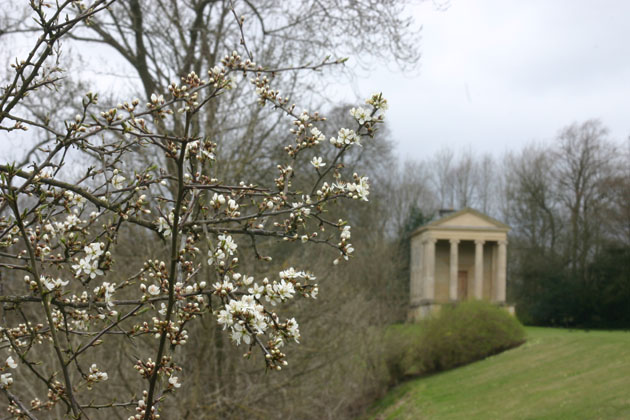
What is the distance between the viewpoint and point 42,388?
911 cm

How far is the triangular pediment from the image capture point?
143 feet

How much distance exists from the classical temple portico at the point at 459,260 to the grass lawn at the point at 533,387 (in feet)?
61.2

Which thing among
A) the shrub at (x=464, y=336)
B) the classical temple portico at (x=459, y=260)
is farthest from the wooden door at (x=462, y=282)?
the shrub at (x=464, y=336)

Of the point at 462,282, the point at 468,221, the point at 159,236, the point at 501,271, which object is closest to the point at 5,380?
the point at 159,236

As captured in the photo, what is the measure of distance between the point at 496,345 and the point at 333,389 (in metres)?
13.7

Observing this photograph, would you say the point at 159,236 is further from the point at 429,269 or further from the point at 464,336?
the point at 429,269

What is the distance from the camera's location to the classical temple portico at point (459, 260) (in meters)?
43.7

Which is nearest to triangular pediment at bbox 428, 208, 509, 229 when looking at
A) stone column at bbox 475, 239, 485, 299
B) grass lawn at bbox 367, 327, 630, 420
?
stone column at bbox 475, 239, 485, 299

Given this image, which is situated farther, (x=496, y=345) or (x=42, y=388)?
(x=496, y=345)

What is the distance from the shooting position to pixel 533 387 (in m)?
17.0

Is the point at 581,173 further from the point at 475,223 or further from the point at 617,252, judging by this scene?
the point at 617,252

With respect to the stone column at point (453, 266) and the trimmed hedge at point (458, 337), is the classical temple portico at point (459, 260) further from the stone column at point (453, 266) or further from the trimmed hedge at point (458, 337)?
the trimmed hedge at point (458, 337)

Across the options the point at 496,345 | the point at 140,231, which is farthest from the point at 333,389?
the point at 496,345

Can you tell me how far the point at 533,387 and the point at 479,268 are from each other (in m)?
27.9
